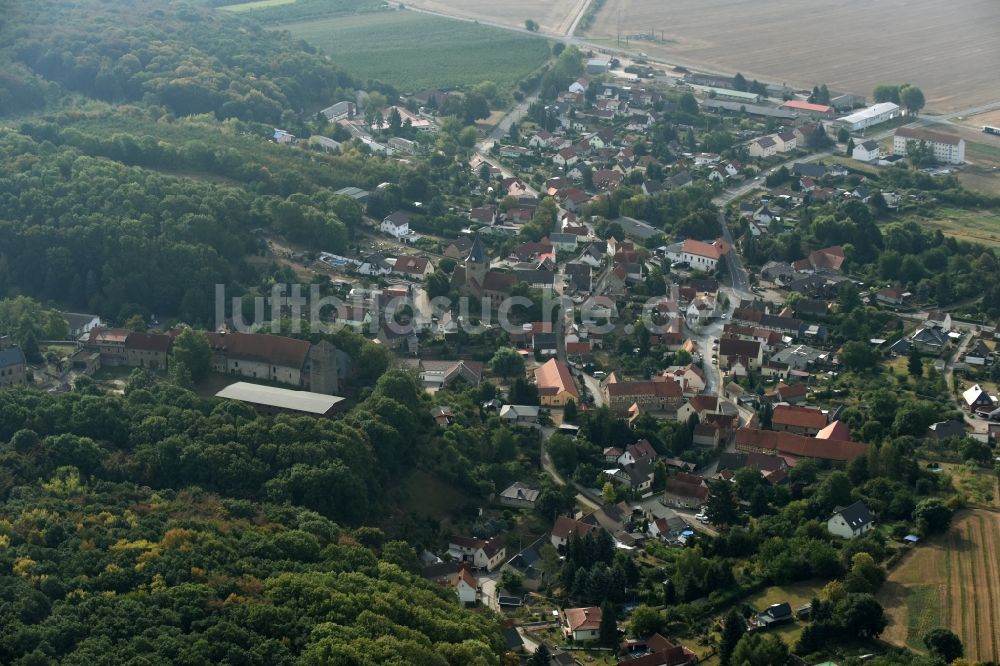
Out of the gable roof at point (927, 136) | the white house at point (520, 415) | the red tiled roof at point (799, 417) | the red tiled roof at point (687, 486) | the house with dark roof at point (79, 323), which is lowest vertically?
the white house at point (520, 415)

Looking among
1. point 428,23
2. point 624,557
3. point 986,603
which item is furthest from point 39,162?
point 428,23

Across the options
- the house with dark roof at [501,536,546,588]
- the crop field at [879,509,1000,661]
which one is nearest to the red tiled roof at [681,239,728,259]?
the crop field at [879,509,1000,661]

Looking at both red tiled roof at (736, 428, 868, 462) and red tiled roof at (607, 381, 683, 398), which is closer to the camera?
red tiled roof at (736, 428, 868, 462)

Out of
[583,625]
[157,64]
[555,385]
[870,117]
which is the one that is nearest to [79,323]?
[555,385]

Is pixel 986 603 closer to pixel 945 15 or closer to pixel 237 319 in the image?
pixel 237 319

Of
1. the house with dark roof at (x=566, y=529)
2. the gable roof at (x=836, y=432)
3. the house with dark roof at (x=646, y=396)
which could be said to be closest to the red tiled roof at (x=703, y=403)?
the house with dark roof at (x=646, y=396)

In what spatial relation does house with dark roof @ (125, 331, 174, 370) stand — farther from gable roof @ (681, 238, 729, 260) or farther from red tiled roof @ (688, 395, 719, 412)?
gable roof @ (681, 238, 729, 260)

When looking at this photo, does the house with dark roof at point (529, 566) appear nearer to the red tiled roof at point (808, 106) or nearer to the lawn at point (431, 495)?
the lawn at point (431, 495)
